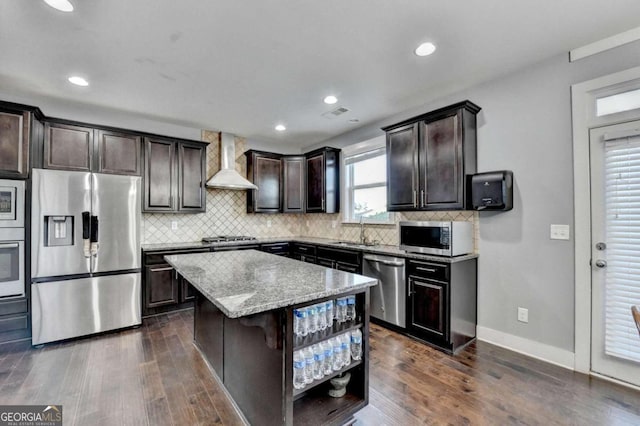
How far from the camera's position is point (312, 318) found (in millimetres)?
1635

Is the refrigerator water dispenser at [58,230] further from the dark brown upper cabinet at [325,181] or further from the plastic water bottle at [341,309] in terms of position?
the dark brown upper cabinet at [325,181]

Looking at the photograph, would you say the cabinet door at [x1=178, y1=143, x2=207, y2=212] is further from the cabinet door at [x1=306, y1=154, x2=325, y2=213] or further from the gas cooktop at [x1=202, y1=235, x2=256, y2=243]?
the cabinet door at [x1=306, y1=154, x2=325, y2=213]

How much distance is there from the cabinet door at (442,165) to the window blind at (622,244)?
3.59ft

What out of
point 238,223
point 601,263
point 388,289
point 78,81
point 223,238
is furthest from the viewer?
point 238,223

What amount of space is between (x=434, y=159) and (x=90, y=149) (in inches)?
162

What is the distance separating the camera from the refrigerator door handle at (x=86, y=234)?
3033 millimetres

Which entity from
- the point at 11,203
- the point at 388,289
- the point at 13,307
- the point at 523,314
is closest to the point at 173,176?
the point at 11,203

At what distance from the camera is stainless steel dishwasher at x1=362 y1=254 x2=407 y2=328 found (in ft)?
10.3

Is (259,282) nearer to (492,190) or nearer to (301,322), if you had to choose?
(301,322)

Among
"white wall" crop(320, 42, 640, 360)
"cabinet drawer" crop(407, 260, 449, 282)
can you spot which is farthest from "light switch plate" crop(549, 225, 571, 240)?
"cabinet drawer" crop(407, 260, 449, 282)

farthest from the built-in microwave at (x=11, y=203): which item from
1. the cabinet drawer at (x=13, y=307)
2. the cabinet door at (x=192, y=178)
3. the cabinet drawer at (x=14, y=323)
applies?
the cabinet door at (x=192, y=178)

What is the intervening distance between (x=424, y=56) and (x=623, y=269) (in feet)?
7.68

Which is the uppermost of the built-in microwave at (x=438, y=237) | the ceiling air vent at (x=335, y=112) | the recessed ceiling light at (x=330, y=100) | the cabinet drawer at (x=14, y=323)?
the recessed ceiling light at (x=330, y=100)

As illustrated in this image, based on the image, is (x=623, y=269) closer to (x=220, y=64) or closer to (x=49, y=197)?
(x=220, y=64)
